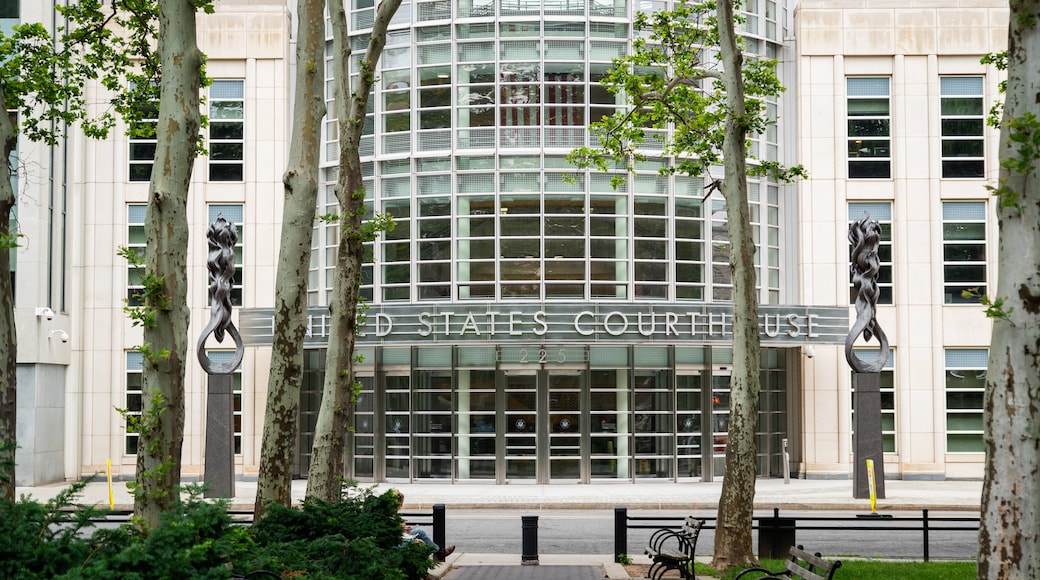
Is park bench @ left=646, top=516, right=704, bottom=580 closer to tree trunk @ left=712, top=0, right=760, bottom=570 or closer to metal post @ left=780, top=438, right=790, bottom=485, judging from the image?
tree trunk @ left=712, top=0, right=760, bottom=570

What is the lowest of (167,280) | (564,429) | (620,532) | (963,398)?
(620,532)

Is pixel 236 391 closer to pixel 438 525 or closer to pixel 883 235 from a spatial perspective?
pixel 883 235

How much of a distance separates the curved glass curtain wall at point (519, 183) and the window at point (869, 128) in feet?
17.6

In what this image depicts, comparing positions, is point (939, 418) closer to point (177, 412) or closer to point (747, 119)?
point (747, 119)

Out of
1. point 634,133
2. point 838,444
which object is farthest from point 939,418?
point 634,133

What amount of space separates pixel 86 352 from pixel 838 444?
2248 centimetres

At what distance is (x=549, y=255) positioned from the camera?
34.1 meters

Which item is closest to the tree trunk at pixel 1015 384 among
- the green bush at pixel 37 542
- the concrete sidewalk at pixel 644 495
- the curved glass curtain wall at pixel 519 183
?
the green bush at pixel 37 542

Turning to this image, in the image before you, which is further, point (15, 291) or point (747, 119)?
point (15, 291)

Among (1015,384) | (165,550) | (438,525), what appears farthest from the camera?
(438,525)

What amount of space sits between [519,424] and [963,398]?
13.6 m

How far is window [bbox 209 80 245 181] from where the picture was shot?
37.8 meters

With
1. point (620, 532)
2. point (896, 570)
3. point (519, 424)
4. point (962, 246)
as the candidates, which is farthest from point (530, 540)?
point (962, 246)

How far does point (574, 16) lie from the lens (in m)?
34.4
